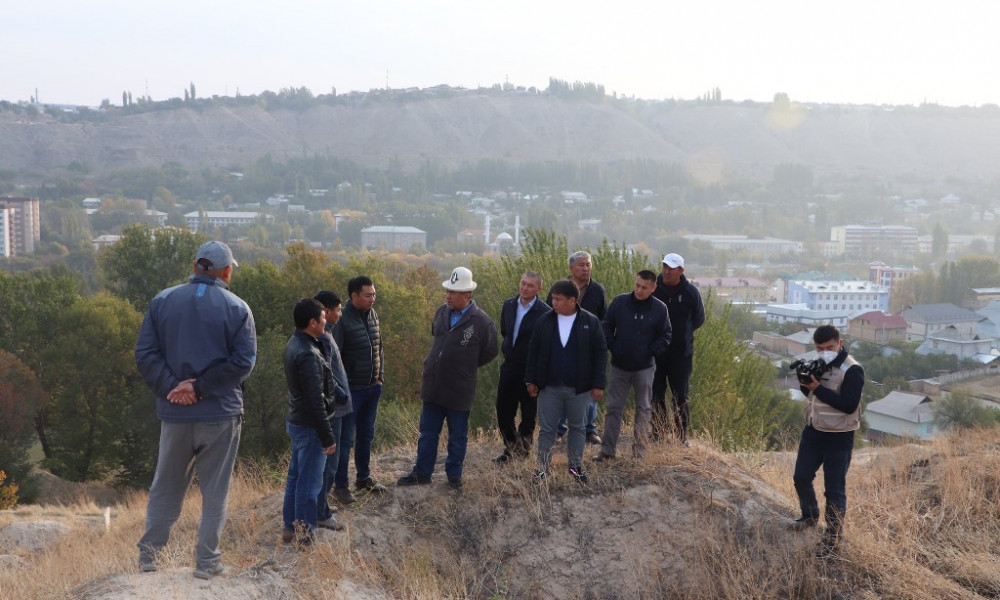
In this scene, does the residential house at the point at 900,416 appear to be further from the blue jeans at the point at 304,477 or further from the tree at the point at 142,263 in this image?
the blue jeans at the point at 304,477

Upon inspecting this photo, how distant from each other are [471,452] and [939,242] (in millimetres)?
153634

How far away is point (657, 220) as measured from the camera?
522 feet

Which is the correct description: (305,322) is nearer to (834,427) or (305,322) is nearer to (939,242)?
(834,427)

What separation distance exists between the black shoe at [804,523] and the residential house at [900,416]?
34187 mm

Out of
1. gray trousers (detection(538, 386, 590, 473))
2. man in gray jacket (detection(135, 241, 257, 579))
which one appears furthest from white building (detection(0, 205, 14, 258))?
man in gray jacket (detection(135, 241, 257, 579))

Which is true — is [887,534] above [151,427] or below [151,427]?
above

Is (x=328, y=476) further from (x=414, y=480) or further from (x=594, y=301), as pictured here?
(x=594, y=301)

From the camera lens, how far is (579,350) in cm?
661

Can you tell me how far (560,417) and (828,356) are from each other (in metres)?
2.18

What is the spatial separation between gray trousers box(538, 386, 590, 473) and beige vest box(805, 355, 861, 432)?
1760 mm

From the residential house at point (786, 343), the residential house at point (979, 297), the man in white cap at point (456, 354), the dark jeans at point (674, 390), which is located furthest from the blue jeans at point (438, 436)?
the residential house at point (979, 297)

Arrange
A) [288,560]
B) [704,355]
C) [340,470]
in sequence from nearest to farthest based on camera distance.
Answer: [288,560], [340,470], [704,355]

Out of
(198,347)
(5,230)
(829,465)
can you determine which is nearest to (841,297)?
(829,465)

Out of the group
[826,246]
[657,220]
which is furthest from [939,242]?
[657,220]
